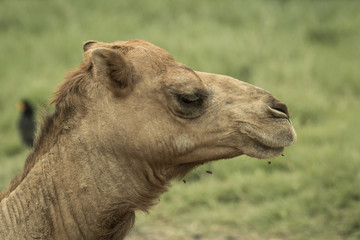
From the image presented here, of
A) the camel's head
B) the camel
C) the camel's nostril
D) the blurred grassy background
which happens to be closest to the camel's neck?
the camel

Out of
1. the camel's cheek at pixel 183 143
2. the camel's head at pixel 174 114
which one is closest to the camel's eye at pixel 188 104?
the camel's head at pixel 174 114

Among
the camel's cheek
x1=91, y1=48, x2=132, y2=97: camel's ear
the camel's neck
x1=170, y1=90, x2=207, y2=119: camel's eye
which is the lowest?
the camel's neck

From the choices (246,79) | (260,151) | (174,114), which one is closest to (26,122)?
(246,79)

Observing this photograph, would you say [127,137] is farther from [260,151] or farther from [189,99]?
[260,151]

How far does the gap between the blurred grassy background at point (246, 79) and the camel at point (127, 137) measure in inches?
128

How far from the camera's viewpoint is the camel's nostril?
3381 mm

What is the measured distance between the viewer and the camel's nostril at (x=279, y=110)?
338 centimetres

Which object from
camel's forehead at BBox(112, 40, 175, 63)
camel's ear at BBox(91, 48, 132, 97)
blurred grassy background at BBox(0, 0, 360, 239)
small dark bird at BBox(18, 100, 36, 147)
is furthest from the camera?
small dark bird at BBox(18, 100, 36, 147)

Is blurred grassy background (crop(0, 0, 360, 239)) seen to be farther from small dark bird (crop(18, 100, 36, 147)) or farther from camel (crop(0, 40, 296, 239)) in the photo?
camel (crop(0, 40, 296, 239))

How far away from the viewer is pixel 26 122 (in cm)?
988

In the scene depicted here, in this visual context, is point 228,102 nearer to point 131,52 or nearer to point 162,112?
point 162,112

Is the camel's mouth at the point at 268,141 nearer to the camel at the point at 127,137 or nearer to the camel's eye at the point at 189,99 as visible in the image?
the camel at the point at 127,137

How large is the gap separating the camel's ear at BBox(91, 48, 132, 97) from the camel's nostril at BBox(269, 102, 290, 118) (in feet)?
2.49

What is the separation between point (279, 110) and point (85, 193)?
3.66 ft
